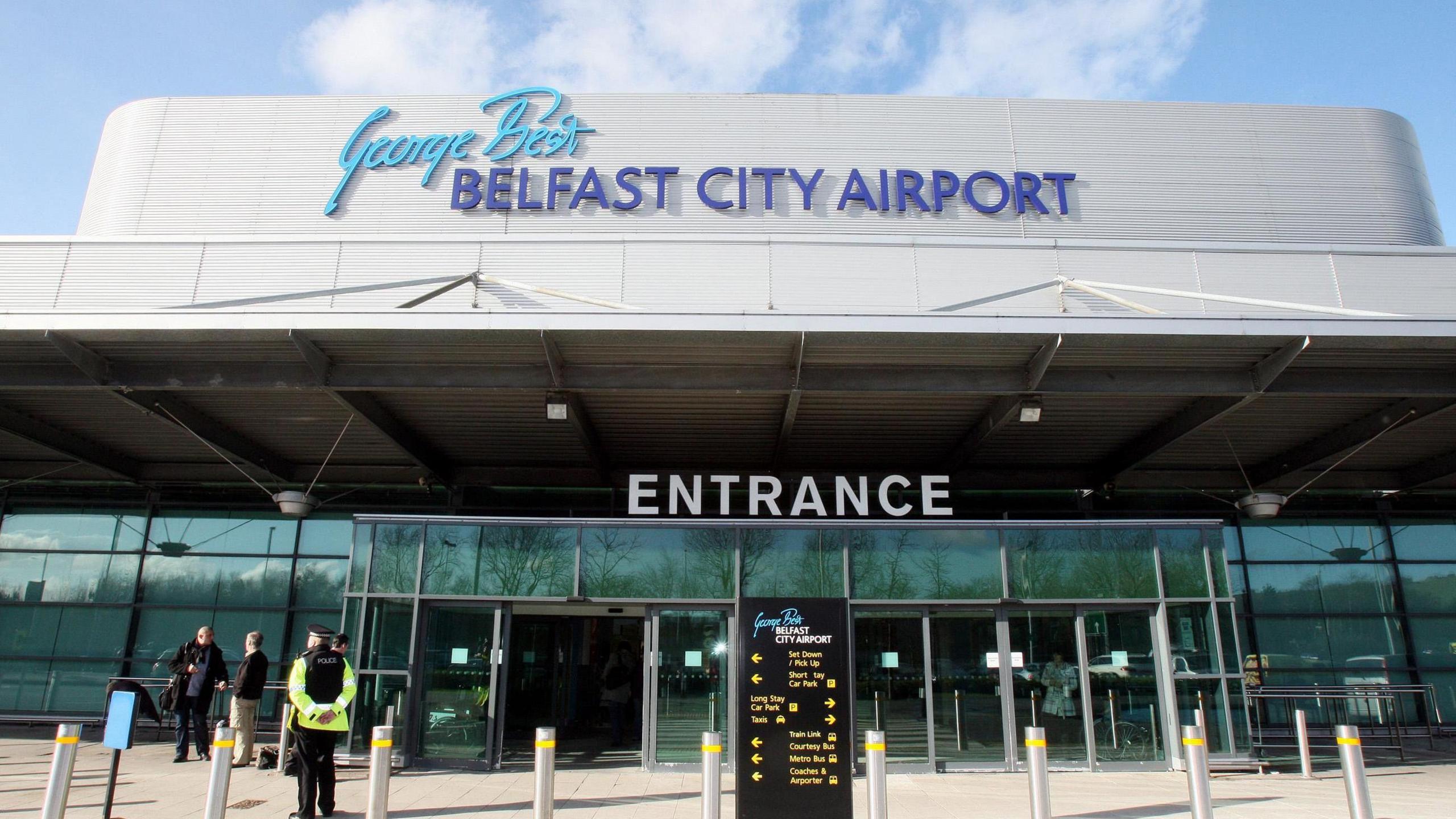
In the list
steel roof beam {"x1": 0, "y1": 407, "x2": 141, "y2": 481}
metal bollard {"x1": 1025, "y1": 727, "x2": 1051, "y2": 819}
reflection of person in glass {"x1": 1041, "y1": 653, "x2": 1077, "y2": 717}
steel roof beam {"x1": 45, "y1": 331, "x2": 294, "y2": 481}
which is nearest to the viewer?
metal bollard {"x1": 1025, "y1": 727, "x2": 1051, "y2": 819}

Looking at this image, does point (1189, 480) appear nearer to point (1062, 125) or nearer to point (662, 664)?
point (1062, 125)

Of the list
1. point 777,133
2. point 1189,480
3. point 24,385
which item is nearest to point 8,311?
point 24,385

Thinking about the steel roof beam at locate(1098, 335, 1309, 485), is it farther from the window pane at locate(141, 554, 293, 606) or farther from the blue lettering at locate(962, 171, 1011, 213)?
the window pane at locate(141, 554, 293, 606)

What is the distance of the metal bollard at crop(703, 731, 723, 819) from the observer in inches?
262

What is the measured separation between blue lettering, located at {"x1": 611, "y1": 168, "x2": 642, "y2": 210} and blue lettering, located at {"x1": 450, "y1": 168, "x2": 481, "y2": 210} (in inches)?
86.3

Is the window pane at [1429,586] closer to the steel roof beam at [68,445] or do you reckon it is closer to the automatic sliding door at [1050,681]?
the automatic sliding door at [1050,681]

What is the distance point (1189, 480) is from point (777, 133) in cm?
983

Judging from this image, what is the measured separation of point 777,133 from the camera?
14734 mm

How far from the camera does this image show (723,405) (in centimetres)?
1291

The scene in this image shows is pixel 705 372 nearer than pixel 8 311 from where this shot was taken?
No

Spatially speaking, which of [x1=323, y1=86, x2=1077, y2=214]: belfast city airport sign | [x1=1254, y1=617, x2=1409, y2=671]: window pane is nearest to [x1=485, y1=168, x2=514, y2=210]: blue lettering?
[x1=323, y1=86, x2=1077, y2=214]: belfast city airport sign

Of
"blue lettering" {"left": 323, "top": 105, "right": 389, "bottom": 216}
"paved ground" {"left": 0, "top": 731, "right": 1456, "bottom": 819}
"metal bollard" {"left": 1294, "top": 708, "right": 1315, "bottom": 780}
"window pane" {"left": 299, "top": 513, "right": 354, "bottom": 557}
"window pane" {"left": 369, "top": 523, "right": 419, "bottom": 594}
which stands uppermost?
"blue lettering" {"left": 323, "top": 105, "right": 389, "bottom": 216}

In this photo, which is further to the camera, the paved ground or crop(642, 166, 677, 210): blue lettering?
crop(642, 166, 677, 210): blue lettering

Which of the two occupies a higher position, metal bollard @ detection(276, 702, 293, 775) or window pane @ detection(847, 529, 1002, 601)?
→ window pane @ detection(847, 529, 1002, 601)
